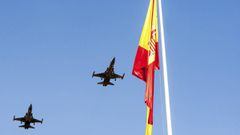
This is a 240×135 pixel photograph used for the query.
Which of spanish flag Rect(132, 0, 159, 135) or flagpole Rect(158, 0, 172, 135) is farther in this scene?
spanish flag Rect(132, 0, 159, 135)

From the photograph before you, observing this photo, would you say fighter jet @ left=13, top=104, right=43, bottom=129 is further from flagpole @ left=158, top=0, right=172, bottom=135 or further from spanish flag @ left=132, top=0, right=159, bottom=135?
flagpole @ left=158, top=0, right=172, bottom=135

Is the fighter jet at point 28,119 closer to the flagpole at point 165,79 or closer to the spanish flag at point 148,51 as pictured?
the spanish flag at point 148,51

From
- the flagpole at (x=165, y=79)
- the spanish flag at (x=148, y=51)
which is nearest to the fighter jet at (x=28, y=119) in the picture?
the spanish flag at (x=148, y=51)

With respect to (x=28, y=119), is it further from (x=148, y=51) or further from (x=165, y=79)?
(x=165, y=79)

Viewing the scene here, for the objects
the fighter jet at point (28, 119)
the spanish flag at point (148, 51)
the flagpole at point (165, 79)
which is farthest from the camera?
the fighter jet at point (28, 119)

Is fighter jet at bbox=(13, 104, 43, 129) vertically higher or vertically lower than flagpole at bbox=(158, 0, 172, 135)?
higher

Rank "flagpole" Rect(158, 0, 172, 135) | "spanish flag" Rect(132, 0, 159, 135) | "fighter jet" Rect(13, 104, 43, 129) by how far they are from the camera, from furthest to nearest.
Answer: "fighter jet" Rect(13, 104, 43, 129) < "spanish flag" Rect(132, 0, 159, 135) < "flagpole" Rect(158, 0, 172, 135)

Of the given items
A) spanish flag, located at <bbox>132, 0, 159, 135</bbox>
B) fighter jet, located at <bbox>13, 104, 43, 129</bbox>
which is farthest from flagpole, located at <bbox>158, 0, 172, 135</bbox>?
fighter jet, located at <bbox>13, 104, 43, 129</bbox>

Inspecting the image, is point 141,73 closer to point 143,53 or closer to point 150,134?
A: point 143,53

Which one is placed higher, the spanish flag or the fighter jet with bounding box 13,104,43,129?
the fighter jet with bounding box 13,104,43,129

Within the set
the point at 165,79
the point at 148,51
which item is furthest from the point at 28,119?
the point at 165,79

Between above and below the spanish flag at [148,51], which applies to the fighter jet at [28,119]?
above

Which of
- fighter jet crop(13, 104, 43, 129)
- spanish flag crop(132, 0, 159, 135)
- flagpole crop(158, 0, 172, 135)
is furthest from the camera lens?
fighter jet crop(13, 104, 43, 129)

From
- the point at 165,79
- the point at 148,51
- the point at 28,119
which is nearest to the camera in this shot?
the point at 165,79
